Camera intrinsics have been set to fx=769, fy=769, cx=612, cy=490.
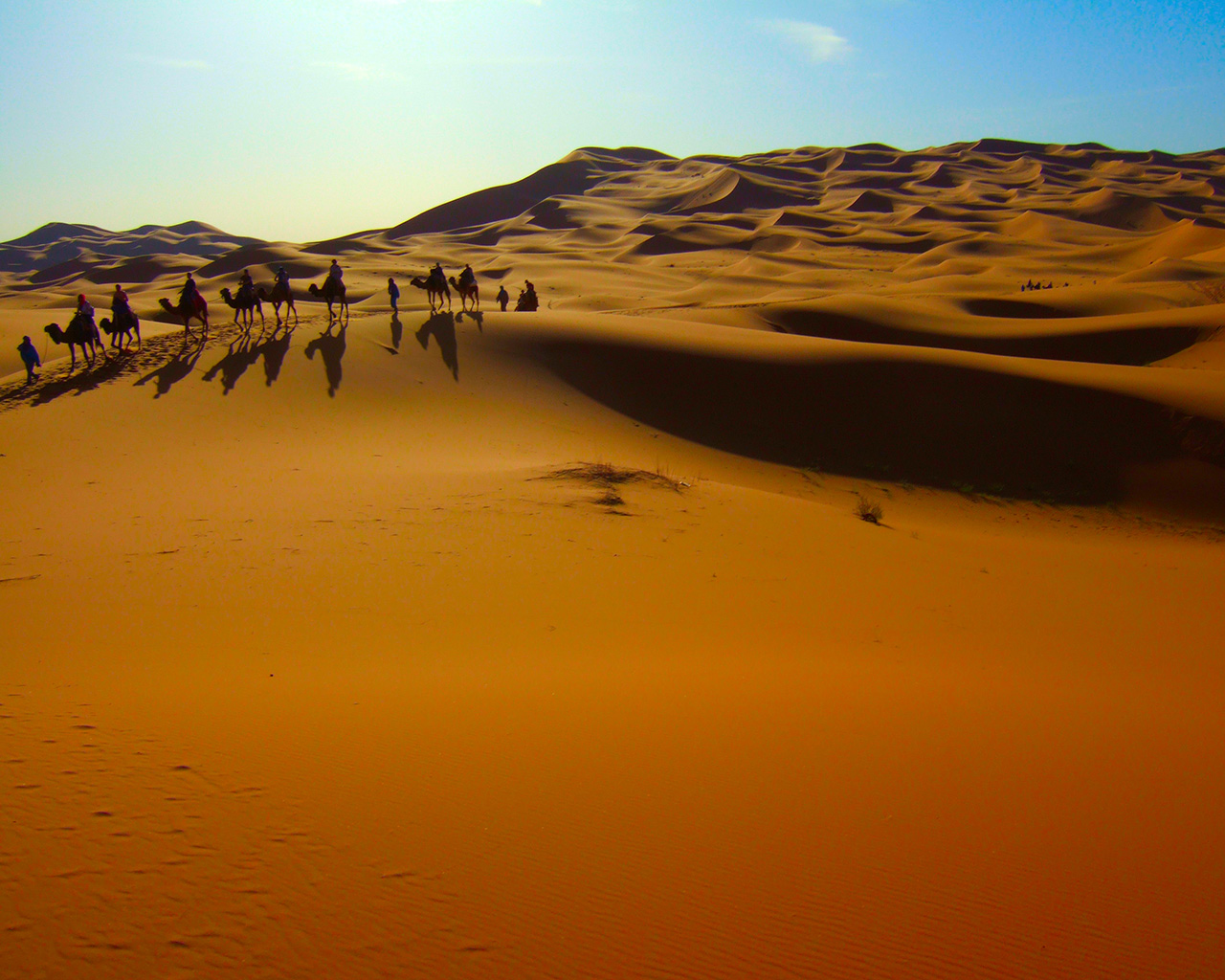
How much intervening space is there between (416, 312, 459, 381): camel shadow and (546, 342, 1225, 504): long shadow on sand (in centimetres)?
238

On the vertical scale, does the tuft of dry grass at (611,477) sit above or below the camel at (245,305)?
below

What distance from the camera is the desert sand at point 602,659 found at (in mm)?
3258

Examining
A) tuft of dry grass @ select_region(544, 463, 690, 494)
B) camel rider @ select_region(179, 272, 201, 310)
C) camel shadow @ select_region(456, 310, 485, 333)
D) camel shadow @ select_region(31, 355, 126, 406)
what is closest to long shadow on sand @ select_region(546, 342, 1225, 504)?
camel shadow @ select_region(456, 310, 485, 333)

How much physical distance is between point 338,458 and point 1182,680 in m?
11.5

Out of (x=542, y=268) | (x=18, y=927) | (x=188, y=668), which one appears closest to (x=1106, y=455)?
(x=188, y=668)

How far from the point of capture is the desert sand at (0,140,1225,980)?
10.7ft

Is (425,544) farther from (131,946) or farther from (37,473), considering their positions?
(37,473)

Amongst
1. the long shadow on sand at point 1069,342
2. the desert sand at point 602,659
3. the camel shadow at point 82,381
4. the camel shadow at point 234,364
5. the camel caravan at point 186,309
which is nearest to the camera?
the desert sand at point 602,659

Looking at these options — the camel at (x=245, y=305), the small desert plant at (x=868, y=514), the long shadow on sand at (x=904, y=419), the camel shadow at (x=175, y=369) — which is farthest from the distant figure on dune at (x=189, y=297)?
the small desert plant at (x=868, y=514)

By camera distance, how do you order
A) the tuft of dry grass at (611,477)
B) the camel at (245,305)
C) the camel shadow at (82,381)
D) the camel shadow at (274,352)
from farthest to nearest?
the camel at (245,305), the camel shadow at (274,352), the camel shadow at (82,381), the tuft of dry grass at (611,477)

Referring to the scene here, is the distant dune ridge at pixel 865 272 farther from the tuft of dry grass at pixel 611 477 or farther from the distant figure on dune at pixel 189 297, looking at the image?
the distant figure on dune at pixel 189 297

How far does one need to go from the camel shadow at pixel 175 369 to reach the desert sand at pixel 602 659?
0.18 m

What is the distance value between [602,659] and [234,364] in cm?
1387

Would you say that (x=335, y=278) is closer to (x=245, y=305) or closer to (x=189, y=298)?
(x=245, y=305)
